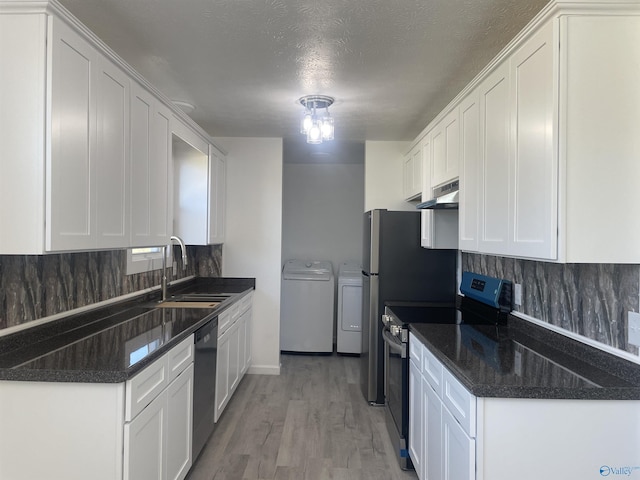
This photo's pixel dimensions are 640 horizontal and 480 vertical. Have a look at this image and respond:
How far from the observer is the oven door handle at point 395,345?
2.50 meters

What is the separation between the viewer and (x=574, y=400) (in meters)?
1.44

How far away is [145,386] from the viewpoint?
169 centimetres

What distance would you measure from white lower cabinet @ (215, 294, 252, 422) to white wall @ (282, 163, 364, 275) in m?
1.69

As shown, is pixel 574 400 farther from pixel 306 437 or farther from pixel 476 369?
pixel 306 437

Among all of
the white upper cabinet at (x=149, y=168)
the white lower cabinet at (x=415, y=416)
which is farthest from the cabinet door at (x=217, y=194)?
the white lower cabinet at (x=415, y=416)

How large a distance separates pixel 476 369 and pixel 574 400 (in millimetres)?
328

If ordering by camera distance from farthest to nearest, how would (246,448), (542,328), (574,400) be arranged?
(246,448) → (542,328) → (574,400)

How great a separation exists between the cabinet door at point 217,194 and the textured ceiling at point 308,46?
0.62 meters

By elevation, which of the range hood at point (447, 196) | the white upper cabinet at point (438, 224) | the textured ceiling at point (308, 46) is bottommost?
the white upper cabinet at point (438, 224)

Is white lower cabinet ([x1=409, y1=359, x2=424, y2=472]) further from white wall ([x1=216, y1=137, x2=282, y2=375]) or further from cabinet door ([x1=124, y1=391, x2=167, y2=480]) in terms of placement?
white wall ([x1=216, y1=137, x2=282, y2=375])

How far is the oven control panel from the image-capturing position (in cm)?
244

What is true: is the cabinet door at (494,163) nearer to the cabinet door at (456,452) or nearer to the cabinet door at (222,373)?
the cabinet door at (456,452)

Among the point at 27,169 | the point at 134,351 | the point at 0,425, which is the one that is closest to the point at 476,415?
the point at 134,351

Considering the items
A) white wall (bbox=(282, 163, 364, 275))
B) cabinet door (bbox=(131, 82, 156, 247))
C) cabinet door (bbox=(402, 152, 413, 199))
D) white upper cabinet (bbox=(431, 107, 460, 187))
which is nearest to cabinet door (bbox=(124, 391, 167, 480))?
cabinet door (bbox=(131, 82, 156, 247))
